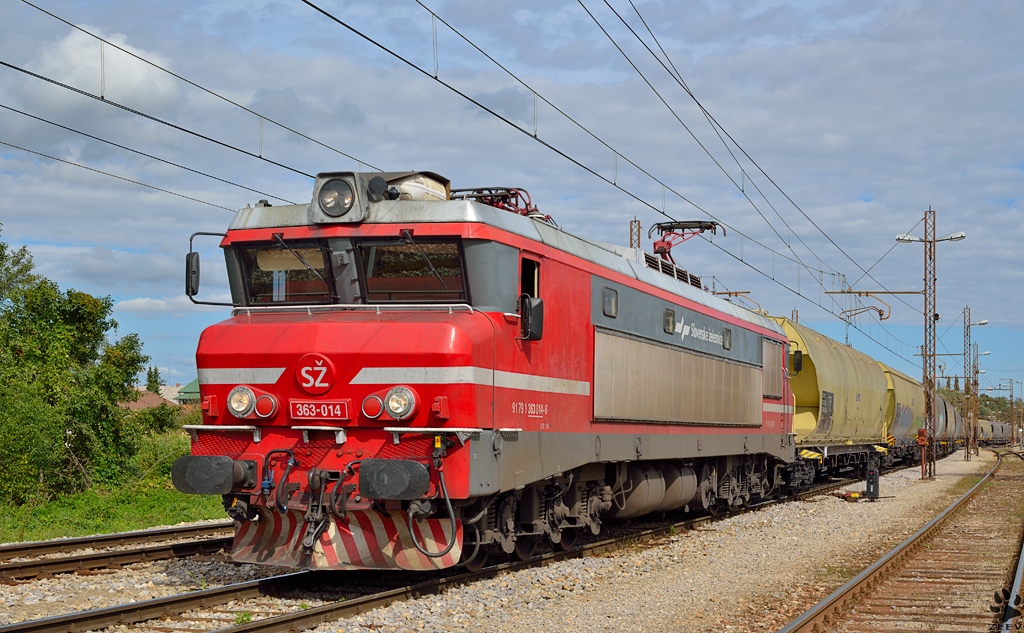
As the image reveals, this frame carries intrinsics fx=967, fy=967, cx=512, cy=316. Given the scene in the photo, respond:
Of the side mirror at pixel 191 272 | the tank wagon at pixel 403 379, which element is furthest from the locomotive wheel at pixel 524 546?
the side mirror at pixel 191 272

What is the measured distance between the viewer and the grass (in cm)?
1537

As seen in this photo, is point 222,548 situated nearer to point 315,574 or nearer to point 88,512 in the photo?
point 315,574

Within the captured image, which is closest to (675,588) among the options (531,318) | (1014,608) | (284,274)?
(1014,608)

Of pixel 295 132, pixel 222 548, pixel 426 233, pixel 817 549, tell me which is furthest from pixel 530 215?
pixel 817 549

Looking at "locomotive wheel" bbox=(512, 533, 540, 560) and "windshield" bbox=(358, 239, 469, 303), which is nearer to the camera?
"windshield" bbox=(358, 239, 469, 303)

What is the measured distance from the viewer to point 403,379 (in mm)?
9172

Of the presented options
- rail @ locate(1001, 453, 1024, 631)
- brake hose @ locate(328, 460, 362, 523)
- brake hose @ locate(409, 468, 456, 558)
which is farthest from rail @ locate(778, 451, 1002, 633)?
→ brake hose @ locate(328, 460, 362, 523)

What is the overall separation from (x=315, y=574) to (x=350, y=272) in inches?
127

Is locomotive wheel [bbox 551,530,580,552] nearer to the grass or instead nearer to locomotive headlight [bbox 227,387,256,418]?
locomotive headlight [bbox 227,387,256,418]

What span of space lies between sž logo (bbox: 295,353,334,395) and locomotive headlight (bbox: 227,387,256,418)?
0.57 m

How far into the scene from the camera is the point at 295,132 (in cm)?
1352

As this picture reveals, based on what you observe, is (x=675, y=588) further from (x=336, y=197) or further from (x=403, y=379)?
(x=336, y=197)

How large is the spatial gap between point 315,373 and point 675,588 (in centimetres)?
464

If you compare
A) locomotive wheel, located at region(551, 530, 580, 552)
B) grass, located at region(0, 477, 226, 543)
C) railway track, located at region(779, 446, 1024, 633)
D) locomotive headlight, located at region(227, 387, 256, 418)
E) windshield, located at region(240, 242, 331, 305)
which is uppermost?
windshield, located at region(240, 242, 331, 305)
